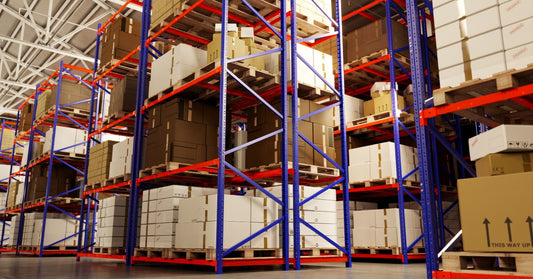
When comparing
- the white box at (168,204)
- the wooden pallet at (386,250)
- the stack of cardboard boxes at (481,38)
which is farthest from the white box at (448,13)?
the wooden pallet at (386,250)

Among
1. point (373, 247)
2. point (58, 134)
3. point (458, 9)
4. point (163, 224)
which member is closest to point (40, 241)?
point (58, 134)

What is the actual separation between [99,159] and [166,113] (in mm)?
3295

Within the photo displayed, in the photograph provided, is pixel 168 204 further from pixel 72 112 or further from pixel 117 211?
pixel 72 112

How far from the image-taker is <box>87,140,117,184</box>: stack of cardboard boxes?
31.2 ft

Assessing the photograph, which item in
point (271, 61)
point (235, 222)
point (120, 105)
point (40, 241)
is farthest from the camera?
point (40, 241)

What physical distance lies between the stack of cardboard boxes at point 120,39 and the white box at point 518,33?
814 centimetres

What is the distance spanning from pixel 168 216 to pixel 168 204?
0.17 m

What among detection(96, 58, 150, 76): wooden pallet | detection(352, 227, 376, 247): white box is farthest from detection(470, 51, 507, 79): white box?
detection(96, 58, 150, 76): wooden pallet

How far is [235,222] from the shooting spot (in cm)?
586

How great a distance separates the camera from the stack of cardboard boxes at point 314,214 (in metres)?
6.46

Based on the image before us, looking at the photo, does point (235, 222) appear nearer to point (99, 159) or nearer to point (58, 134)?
point (99, 159)

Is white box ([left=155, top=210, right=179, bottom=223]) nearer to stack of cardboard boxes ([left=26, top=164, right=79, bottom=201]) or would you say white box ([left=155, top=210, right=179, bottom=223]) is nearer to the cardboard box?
the cardboard box

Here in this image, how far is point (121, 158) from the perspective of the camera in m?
8.80

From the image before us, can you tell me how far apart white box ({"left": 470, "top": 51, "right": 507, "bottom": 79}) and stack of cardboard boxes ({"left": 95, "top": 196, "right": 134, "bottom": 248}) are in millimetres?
6875
